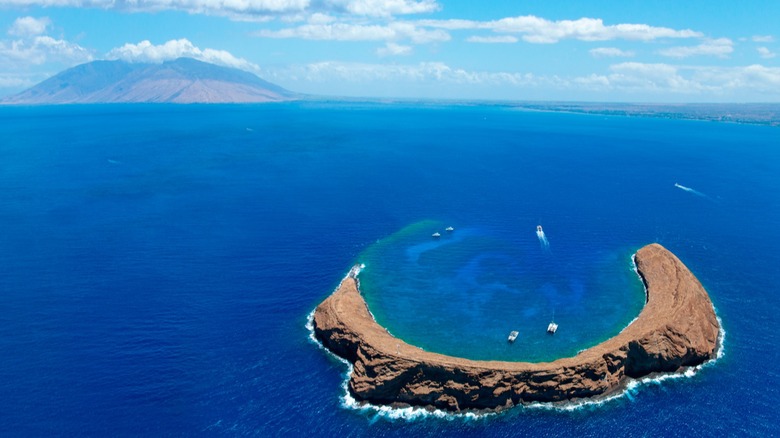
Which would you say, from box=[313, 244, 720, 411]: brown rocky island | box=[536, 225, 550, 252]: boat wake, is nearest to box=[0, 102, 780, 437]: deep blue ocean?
box=[536, 225, 550, 252]: boat wake

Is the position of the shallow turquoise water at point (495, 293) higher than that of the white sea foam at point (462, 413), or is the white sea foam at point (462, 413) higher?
the shallow turquoise water at point (495, 293)

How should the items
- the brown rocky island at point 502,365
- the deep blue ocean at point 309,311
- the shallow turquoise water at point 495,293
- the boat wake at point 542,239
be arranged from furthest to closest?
1. the boat wake at point 542,239
2. the shallow turquoise water at point 495,293
3. the brown rocky island at point 502,365
4. the deep blue ocean at point 309,311

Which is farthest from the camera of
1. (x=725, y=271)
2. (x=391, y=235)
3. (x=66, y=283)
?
(x=391, y=235)

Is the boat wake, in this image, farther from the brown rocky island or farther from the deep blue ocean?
the brown rocky island

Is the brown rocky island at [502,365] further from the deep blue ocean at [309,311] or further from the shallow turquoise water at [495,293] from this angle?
the shallow turquoise water at [495,293]

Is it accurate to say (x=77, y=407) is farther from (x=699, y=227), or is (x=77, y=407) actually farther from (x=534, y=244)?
(x=699, y=227)

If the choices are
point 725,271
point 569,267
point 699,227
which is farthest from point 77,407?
A: point 699,227

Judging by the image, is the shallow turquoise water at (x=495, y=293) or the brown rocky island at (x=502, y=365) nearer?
the brown rocky island at (x=502, y=365)

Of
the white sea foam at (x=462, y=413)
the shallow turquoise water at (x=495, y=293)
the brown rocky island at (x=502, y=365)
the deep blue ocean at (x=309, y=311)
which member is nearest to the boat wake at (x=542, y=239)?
the shallow turquoise water at (x=495, y=293)
